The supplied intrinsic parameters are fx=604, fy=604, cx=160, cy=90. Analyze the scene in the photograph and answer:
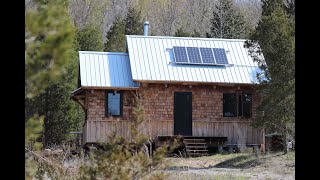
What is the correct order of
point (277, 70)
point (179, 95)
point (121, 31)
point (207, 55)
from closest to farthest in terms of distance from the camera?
point (277, 70) < point (179, 95) < point (207, 55) < point (121, 31)

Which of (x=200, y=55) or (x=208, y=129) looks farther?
(x=200, y=55)

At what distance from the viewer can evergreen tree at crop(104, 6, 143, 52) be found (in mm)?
34775

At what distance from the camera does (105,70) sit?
23062 millimetres

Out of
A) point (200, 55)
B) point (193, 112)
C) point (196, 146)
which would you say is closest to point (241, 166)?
point (196, 146)

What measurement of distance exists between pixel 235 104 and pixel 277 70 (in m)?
5.49

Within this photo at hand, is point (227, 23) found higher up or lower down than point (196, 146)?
higher up

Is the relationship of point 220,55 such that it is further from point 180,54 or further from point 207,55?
point 180,54

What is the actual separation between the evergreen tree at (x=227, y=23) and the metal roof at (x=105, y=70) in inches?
562

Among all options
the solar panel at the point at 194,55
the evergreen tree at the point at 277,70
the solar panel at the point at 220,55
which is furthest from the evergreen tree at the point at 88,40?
the evergreen tree at the point at 277,70

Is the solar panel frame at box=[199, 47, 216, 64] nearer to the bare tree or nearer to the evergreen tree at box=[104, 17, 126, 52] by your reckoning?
the evergreen tree at box=[104, 17, 126, 52]

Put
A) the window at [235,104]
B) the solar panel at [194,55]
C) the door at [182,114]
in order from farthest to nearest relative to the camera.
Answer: the solar panel at [194,55]
the window at [235,104]
the door at [182,114]

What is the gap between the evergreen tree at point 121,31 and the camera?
3478 cm

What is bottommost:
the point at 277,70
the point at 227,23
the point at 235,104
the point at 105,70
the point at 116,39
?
the point at 235,104

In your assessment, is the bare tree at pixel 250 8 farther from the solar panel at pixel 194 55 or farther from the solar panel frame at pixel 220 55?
the solar panel at pixel 194 55
